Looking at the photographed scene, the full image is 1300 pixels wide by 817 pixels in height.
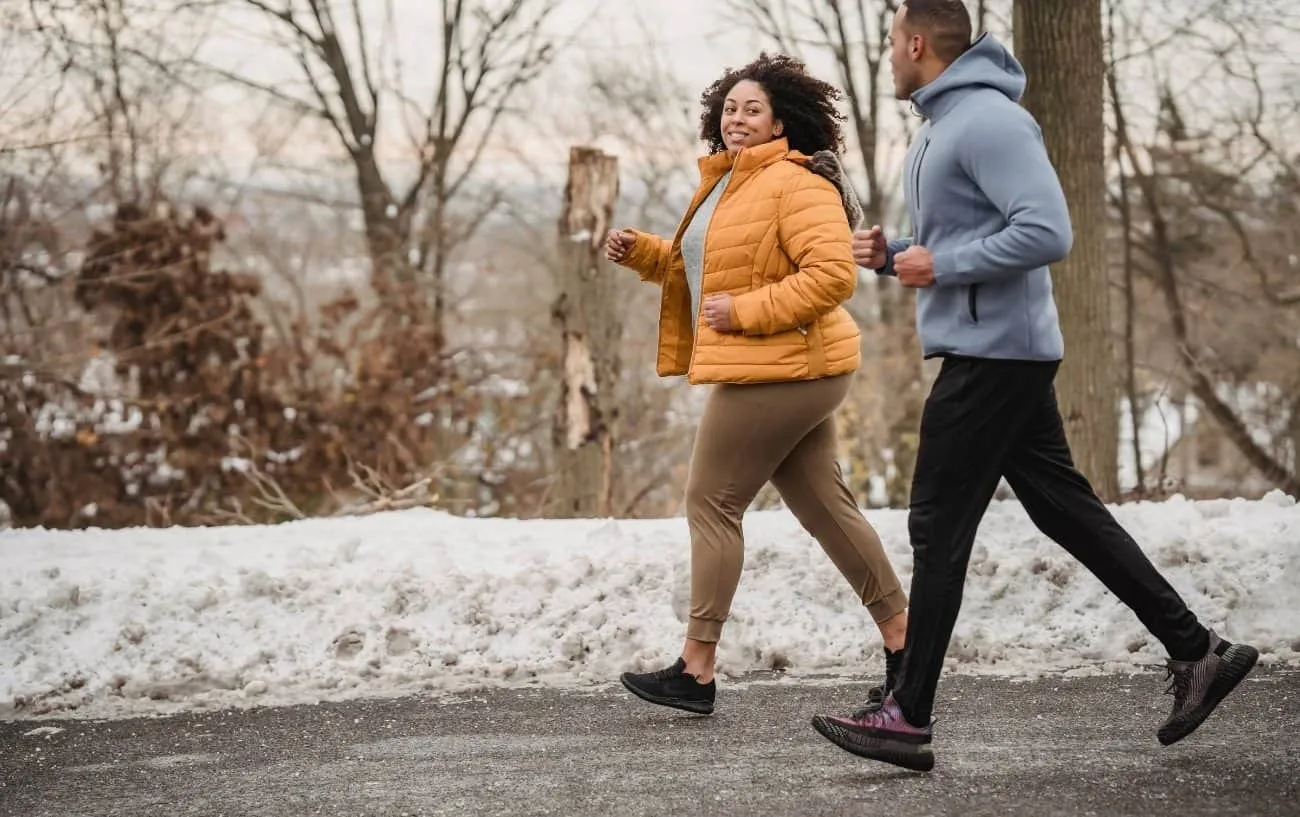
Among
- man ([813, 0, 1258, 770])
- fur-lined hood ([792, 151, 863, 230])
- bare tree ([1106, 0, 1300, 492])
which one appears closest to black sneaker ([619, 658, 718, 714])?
man ([813, 0, 1258, 770])

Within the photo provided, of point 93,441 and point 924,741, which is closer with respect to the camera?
point 924,741

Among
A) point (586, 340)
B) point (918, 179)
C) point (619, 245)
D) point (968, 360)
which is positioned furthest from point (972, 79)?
point (586, 340)

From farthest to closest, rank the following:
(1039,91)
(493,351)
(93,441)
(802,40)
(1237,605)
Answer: (802,40)
(493,351)
(93,441)
(1039,91)
(1237,605)

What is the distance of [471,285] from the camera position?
21484 mm

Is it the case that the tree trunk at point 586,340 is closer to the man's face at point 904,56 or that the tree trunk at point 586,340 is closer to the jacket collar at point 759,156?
the jacket collar at point 759,156

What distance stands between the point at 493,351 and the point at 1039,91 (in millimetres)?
10045

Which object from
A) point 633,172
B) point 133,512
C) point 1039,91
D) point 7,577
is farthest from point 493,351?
point 7,577

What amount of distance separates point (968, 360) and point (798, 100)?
1.30 meters

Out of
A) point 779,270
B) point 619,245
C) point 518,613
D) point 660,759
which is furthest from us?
point 518,613

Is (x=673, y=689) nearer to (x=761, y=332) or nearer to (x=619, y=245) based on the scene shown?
(x=761, y=332)

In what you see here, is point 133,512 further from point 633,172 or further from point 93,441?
point 633,172

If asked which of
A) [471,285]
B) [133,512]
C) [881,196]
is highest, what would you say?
[881,196]

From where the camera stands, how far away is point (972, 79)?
367 cm

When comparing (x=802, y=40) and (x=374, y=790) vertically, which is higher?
(x=802, y=40)
